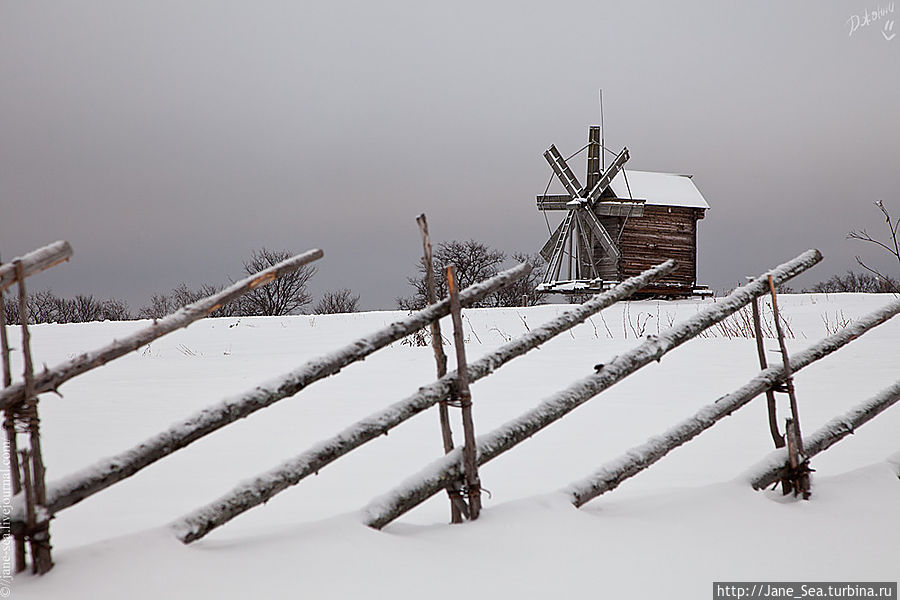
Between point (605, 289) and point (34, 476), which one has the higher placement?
point (605, 289)

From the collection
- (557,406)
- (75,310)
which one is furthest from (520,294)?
(557,406)

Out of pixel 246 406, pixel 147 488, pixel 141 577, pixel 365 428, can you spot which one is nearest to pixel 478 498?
pixel 365 428

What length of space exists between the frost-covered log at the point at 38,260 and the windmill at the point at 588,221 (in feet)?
73.6

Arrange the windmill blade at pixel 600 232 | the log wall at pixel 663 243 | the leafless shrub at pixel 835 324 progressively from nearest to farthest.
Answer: the leafless shrub at pixel 835 324 < the windmill blade at pixel 600 232 < the log wall at pixel 663 243

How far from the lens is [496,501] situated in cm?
388

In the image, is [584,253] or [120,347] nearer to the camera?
[120,347]

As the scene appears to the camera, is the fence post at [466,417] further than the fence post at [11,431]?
Yes

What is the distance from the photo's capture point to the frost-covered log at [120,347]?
2.17 m

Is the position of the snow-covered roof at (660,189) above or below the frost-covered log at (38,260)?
above

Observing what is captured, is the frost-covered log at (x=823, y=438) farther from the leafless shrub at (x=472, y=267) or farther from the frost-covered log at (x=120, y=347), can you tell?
the leafless shrub at (x=472, y=267)

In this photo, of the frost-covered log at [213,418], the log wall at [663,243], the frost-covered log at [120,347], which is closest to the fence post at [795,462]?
the frost-covered log at [213,418]

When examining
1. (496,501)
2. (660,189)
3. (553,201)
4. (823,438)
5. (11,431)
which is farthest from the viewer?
(660,189)

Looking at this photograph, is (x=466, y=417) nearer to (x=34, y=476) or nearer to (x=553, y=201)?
(x=34, y=476)

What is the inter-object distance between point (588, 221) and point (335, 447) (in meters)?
22.8
